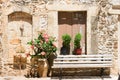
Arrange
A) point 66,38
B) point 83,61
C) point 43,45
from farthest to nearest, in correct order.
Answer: point 66,38
point 83,61
point 43,45

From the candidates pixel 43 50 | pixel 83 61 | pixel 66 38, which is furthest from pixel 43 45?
pixel 83 61

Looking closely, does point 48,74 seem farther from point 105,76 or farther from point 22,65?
point 105,76

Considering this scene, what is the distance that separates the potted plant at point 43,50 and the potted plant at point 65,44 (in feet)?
1.35

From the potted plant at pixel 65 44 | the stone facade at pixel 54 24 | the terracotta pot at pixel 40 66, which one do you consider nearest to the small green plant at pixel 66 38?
the potted plant at pixel 65 44

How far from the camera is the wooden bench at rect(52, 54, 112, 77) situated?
10641mm

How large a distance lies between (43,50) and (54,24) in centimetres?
101

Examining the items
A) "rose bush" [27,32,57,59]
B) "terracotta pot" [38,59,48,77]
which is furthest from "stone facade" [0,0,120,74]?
"terracotta pot" [38,59,48,77]

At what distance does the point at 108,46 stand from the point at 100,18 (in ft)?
3.20

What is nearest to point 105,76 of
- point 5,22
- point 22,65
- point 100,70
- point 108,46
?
point 100,70

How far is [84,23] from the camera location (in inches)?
447

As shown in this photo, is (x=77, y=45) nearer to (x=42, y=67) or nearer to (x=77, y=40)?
(x=77, y=40)

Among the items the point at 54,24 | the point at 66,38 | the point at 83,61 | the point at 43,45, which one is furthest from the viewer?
the point at 54,24

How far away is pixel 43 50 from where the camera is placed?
1070 cm

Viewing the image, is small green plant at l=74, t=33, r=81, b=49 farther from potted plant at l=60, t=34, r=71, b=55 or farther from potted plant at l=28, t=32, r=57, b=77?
potted plant at l=28, t=32, r=57, b=77
